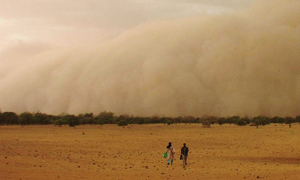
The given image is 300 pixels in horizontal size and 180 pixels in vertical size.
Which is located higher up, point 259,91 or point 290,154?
point 259,91

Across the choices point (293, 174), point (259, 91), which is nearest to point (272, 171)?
point (293, 174)

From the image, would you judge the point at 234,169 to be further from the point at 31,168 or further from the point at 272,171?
the point at 31,168

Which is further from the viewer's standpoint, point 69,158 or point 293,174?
point 69,158

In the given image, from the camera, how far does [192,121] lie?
5484 centimetres

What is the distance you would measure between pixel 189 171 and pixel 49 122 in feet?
133

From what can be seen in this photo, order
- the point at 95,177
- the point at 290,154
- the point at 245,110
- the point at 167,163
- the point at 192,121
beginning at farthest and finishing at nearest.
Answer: the point at 245,110
the point at 192,121
the point at 290,154
the point at 167,163
the point at 95,177

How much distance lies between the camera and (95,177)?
29.9ft

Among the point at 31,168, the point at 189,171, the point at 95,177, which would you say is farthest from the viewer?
the point at 189,171

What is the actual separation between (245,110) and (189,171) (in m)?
51.8

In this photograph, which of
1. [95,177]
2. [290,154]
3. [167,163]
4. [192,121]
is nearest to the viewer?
[95,177]

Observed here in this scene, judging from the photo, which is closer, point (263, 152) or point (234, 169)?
point (234, 169)

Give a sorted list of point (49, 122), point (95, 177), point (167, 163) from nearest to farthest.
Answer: point (95, 177) < point (167, 163) < point (49, 122)

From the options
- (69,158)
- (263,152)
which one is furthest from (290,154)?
(69,158)

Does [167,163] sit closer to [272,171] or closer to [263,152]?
[272,171]
